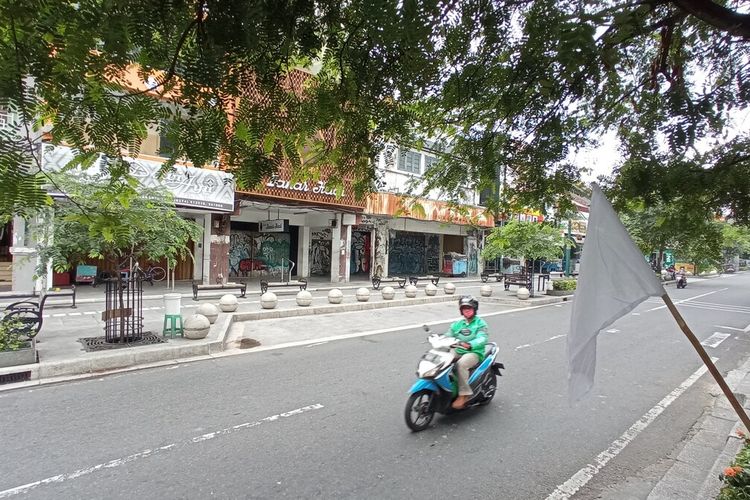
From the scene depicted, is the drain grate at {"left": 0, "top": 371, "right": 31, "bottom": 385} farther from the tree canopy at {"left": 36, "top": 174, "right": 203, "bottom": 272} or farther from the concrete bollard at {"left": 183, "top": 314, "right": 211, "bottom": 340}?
the concrete bollard at {"left": 183, "top": 314, "right": 211, "bottom": 340}

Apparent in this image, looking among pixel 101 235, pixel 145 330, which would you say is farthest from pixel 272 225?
pixel 101 235

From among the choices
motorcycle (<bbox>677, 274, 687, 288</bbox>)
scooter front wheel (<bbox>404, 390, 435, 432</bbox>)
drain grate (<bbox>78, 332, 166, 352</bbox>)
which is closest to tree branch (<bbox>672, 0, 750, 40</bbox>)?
scooter front wheel (<bbox>404, 390, 435, 432</bbox>)

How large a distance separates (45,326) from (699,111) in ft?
39.7

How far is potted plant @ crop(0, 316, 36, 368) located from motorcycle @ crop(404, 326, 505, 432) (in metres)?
6.03

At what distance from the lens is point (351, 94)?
124 inches

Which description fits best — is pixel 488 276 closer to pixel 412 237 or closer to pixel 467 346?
pixel 412 237

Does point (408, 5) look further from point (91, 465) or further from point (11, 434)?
point (11, 434)

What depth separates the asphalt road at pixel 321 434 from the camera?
12.7 feet

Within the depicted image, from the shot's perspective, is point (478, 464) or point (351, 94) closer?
point (351, 94)

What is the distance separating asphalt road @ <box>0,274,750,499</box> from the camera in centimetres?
388

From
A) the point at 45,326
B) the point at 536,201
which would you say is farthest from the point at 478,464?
the point at 45,326

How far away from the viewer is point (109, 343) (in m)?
8.26

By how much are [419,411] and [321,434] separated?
1150 millimetres

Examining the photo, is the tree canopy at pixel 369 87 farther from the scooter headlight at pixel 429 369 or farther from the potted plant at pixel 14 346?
the potted plant at pixel 14 346
